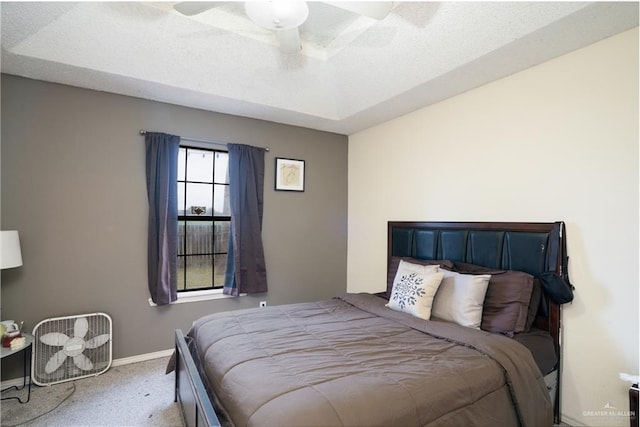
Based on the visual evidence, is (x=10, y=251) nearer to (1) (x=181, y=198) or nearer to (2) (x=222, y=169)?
(1) (x=181, y=198)

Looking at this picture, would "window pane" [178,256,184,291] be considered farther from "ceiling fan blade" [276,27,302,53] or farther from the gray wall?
"ceiling fan blade" [276,27,302,53]

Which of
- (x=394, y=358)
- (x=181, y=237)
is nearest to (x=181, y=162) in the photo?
(x=181, y=237)

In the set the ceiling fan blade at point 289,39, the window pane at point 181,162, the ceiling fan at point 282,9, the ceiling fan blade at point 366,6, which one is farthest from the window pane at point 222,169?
the ceiling fan blade at point 366,6

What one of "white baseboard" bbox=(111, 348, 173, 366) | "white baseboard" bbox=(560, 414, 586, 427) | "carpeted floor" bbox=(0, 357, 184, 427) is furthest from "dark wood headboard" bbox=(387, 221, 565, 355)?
"white baseboard" bbox=(111, 348, 173, 366)

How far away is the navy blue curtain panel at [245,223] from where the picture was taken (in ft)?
11.5

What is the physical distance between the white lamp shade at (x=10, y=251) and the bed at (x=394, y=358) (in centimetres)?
130

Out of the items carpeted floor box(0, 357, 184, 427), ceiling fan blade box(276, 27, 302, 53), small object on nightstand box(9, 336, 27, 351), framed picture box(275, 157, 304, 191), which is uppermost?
ceiling fan blade box(276, 27, 302, 53)

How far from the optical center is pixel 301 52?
2932 mm

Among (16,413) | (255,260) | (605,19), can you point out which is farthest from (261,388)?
(605,19)

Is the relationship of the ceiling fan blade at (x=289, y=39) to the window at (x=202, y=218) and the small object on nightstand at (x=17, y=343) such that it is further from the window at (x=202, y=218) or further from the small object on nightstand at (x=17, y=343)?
the small object on nightstand at (x=17, y=343)

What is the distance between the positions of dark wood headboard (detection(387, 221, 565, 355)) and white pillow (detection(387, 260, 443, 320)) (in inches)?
16.9

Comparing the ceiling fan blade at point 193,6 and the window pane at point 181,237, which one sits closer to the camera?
the ceiling fan blade at point 193,6

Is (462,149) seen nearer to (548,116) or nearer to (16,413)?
(548,116)

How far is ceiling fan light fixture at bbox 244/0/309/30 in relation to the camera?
65.6 inches
